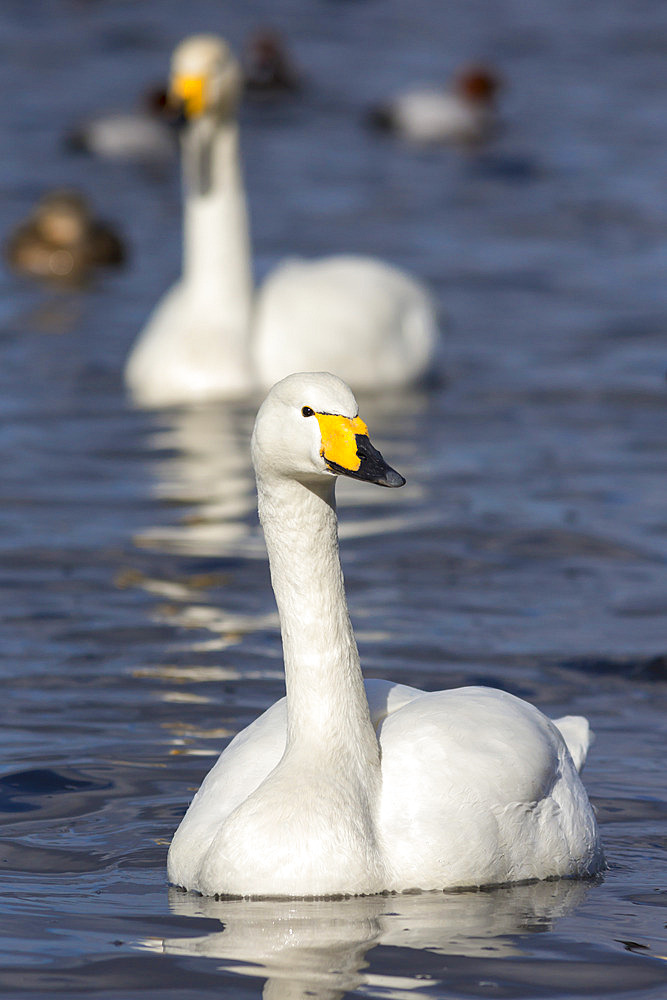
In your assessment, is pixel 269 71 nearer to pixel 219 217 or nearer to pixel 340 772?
pixel 219 217

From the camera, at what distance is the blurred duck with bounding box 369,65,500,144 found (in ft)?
81.3

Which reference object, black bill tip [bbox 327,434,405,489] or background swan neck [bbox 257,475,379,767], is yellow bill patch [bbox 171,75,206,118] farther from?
black bill tip [bbox 327,434,405,489]

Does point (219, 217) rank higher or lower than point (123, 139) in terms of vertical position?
lower

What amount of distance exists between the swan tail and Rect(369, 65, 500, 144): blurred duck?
1928 centimetres

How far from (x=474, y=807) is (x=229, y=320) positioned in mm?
8174

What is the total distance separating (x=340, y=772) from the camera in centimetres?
536

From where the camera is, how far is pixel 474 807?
5316 millimetres

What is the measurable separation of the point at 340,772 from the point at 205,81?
836 cm

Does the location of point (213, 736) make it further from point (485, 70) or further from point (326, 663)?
point (485, 70)

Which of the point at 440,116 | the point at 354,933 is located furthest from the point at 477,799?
the point at 440,116

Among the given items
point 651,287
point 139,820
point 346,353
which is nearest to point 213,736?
point 139,820

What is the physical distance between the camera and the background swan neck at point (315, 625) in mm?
5426

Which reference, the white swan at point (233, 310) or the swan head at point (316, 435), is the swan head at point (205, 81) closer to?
the white swan at point (233, 310)

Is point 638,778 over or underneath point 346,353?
underneath
